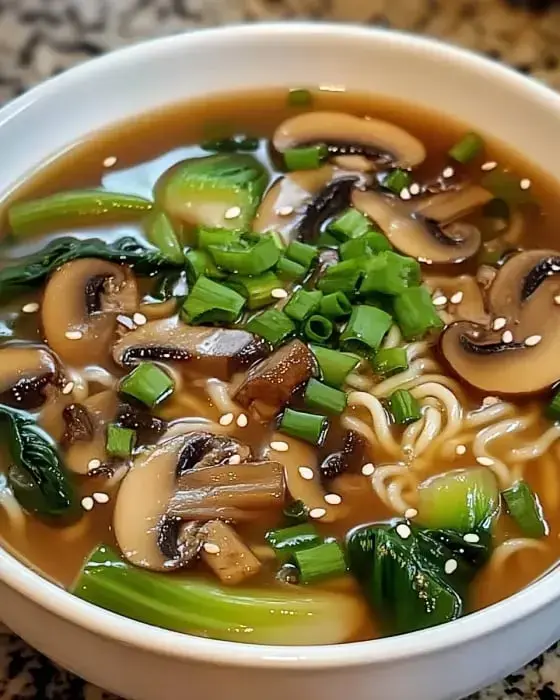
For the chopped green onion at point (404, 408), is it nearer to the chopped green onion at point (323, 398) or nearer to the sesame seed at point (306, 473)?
the chopped green onion at point (323, 398)

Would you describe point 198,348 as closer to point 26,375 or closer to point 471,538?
point 26,375

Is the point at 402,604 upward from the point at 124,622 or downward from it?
downward

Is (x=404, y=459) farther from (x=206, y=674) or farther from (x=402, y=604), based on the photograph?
(x=206, y=674)

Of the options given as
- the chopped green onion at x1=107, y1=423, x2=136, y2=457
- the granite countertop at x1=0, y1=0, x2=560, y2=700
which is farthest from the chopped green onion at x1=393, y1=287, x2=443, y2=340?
the granite countertop at x1=0, y1=0, x2=560, y2=700

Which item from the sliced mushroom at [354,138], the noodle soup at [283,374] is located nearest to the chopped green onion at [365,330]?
the noodle soup at [283,374]

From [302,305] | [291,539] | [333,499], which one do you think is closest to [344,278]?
[302,305]

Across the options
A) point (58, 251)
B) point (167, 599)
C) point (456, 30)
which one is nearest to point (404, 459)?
point (167, 599)
